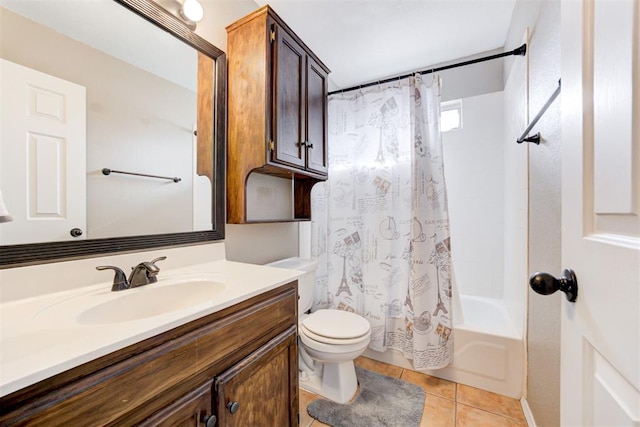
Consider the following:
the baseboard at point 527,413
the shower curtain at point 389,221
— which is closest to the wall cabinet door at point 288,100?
the shower curtain at point 389,221

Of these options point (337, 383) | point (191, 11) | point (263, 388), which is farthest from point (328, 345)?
point (191, 11)

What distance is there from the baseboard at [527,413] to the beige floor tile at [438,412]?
0.34 m

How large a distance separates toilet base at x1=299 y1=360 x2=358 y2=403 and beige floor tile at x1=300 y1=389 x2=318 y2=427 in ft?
0.09

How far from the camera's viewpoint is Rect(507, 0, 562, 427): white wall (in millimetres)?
1037

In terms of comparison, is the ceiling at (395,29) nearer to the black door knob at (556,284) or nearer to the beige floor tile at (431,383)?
the black door knob at (556,284)

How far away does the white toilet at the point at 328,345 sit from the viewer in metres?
1.42

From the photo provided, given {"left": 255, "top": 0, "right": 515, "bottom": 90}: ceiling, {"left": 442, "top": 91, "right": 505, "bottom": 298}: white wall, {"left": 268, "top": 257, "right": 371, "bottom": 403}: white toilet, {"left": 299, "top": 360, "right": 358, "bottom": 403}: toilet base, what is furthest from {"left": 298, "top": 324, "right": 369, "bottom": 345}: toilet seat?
{"left": 255, "top": 0, "right": 515, "bottom": 90}: ceiling

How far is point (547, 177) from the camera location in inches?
44.8

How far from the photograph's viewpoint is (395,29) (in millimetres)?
1788

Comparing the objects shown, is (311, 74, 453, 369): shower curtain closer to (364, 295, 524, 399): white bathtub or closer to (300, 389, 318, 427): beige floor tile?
(364, 295, 524, 399): white bathtub

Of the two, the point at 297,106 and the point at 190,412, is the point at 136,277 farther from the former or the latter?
the point at 297,106

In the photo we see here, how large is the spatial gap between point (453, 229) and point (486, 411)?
1360mm

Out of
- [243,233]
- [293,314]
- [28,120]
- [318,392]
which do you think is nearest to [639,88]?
[293,314]

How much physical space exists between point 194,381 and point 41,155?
2.71ft
